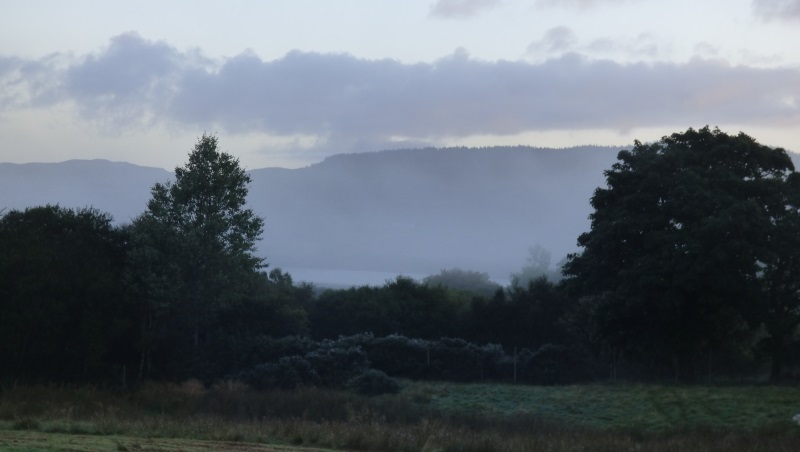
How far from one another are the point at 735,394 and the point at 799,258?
8.77m

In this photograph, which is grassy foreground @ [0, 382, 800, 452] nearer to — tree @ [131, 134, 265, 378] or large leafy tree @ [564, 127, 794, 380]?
large leafy tree @ [564, 127, 794, 380]

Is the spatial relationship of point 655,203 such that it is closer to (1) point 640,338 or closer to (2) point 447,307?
(1) point 640,338

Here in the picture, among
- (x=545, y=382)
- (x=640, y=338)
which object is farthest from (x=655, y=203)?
(x=545, y=382)

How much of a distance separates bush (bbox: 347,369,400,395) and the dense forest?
8 cm

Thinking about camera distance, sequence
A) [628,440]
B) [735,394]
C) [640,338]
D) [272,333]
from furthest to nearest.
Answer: [272,333] < [640,338] < [735,394] < [628,440]

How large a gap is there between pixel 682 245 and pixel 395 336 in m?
15.1

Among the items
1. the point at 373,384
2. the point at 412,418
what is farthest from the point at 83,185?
the point at 412,418

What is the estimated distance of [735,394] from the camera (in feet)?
111

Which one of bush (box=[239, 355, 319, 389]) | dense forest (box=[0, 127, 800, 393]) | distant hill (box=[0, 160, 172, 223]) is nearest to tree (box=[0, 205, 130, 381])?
dense forest (box=[0, 127, 800, 393])

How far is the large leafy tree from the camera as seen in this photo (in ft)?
128

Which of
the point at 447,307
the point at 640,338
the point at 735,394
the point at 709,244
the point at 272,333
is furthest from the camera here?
the point at 447,307

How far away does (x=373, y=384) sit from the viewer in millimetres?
39688

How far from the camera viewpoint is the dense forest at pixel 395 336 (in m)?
39.0

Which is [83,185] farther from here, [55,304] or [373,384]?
[373,384]
